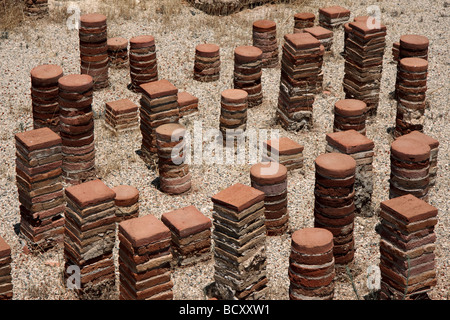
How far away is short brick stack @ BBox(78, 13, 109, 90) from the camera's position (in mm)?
14867

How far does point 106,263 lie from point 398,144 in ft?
16.0

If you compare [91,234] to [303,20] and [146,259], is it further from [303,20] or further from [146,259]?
[303,20]

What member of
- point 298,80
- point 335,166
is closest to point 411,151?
point 335,166

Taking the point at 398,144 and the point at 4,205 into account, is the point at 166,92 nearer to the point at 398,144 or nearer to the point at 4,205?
the point at 4,205

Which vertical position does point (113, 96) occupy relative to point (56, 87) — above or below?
below

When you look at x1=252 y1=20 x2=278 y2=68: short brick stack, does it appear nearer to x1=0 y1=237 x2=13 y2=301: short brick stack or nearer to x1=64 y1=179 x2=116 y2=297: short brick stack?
x1=64 y1=179 x2=116 y2=297: short brick stack

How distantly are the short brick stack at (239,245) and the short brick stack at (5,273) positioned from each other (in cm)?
278

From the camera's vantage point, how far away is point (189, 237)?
10211 millimetres

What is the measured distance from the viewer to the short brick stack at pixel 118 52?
53.6 ft

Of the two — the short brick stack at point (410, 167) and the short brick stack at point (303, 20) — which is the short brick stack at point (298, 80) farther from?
the short brick stack at point (303, 20)

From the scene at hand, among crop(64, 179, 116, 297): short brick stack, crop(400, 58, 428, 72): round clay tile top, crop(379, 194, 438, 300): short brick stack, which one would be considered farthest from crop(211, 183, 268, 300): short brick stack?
crop(400, 58, 428, 72): round clay tile top

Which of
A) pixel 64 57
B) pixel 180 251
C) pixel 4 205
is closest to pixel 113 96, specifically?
pixel 64 57

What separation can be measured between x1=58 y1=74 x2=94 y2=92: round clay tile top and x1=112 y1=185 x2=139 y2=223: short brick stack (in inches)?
72.9

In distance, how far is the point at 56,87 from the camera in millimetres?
12398
